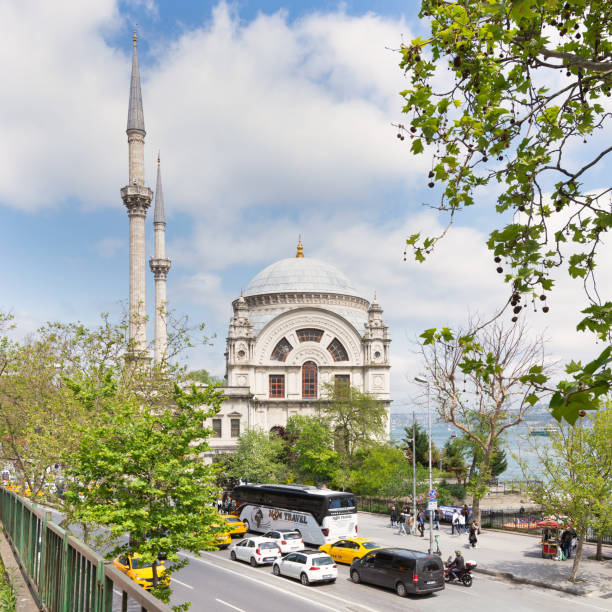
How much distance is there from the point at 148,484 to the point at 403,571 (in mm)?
10150

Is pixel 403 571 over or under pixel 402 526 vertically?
over

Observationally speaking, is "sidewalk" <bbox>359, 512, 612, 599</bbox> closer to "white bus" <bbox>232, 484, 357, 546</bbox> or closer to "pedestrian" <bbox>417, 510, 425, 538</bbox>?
"pedestrian" <bbox>417, 510, 425, 538</bbox>

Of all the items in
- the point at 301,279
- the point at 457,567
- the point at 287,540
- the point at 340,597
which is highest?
the point at 301,279

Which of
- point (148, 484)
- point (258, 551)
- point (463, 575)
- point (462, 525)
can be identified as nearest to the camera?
point (148, 484)

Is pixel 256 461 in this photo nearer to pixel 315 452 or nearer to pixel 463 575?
pixel 315 452

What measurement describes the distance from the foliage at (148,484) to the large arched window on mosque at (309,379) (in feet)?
144

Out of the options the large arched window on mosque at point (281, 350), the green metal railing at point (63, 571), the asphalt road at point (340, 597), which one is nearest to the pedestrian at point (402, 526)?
the asphalt road at point (340, 597)

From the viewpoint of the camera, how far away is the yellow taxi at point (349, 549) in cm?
2662

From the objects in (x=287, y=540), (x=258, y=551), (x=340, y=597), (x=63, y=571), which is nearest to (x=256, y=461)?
(x=287, y=540)

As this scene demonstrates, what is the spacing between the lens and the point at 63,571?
5.99m

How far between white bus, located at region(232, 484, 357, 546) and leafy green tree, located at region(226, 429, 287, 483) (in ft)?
39.5

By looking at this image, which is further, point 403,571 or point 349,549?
point 349,549

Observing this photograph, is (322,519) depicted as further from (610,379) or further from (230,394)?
(230,394)

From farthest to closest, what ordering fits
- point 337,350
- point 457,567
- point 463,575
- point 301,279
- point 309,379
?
1. point 301,279
2. point 337,350
3. point 309,379
4. point 457,567
5. point 463,575
